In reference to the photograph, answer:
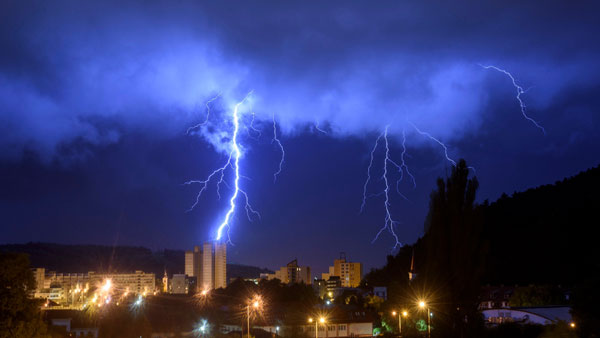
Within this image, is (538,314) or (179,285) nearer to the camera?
(538,314)

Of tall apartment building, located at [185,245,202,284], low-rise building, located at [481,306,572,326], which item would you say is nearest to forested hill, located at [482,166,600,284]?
low-rise building, located at [481,306,572,326]

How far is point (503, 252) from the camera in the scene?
53344 mm

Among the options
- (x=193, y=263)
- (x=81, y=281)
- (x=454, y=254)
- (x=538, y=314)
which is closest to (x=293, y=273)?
(x=193, y=263)

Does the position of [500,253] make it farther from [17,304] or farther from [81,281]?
[81,281]

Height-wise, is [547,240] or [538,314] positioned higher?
[547,240]

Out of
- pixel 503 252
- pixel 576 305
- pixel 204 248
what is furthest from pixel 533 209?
pixel 204 248

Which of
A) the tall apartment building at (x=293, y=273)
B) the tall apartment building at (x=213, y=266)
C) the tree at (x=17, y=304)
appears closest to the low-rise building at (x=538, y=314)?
the tree at (x=17, y=304)

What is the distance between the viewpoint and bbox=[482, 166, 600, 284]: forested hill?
4584 centimetres

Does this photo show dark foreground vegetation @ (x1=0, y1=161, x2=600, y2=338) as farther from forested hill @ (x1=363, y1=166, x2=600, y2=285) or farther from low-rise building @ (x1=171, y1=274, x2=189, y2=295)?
low-rise building @ (x1=171, y1=274, x2=189, y2=295)

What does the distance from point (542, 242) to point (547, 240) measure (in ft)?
1.59

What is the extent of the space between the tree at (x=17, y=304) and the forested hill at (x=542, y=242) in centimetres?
3279

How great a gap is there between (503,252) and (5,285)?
48.8m

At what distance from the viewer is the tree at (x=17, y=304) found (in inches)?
517

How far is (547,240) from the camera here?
51000mm
